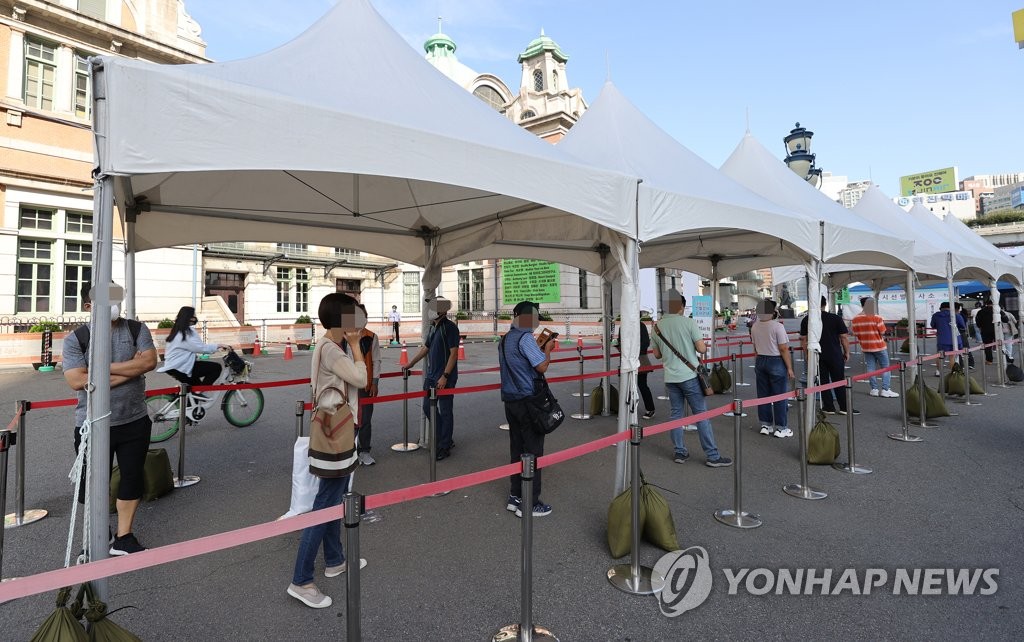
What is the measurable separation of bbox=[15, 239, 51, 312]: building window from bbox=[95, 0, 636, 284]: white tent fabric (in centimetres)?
1643

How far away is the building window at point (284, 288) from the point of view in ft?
101

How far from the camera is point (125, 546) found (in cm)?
359

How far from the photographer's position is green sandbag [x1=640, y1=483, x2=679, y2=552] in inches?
143

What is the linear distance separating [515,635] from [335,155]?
302 cm

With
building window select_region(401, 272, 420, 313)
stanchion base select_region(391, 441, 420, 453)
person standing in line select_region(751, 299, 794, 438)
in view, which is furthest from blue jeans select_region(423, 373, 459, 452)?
building window select_region(401, 272, 420, 313)

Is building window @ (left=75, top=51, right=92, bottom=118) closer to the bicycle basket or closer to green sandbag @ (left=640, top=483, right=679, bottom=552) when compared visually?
the bicycle basket

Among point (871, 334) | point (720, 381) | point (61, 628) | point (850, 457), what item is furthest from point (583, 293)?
point (61, 628)

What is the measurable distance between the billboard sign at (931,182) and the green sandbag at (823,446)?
138m

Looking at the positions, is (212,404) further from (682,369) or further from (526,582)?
(682,369)

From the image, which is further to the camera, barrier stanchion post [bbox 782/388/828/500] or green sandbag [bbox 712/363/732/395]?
green sandbag [bbox 712/363/732/395]

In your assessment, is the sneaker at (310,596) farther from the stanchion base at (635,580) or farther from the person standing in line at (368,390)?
the person standing in line at (368,390)

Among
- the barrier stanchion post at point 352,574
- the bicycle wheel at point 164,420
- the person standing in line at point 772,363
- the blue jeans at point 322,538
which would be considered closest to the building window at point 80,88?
the bicycle wheel at point 164,420

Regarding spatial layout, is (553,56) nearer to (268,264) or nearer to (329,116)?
(268,264)

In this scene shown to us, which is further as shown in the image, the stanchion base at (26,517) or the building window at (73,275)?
the building window at (73,275)
